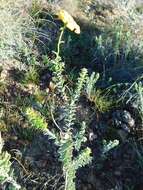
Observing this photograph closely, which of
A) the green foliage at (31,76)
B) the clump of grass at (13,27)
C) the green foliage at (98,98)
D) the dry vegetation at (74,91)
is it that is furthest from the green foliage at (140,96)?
the clump of grass at (13,27)

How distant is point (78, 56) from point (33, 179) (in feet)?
4.12

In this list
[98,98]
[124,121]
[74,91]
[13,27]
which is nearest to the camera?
[74,91]

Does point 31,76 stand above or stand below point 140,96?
above

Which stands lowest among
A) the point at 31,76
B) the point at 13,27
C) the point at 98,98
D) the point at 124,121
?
the point at 124,121

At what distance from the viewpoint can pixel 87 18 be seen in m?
4.34

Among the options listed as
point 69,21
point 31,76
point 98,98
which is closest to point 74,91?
point 98,98

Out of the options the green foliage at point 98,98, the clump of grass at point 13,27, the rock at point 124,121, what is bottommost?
the rock at point 124,121

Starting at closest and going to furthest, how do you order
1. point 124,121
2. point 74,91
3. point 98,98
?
point 74,91
point 124,121
point 98,98

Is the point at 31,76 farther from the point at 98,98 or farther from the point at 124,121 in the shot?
the point at 124,121

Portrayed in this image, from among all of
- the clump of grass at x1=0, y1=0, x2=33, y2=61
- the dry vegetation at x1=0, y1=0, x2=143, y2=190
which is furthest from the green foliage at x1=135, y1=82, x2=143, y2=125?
the clump of grass at x1=0, y1=0, x2=33, y2=61

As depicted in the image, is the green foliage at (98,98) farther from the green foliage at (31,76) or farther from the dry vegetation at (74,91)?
the green foliage at (31,76)

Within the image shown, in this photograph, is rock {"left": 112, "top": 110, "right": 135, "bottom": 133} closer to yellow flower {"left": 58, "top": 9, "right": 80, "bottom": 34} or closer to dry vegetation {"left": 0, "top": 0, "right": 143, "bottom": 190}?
dry vegetation {"left": 0, "top": 0, "right": 143, "bottom": 190}

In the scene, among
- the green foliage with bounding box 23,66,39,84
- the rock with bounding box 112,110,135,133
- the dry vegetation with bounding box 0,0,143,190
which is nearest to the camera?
the dry vegetation with bounding box 0,0,143,190

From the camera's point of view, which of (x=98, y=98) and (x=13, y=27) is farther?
(x=13, y=27)
